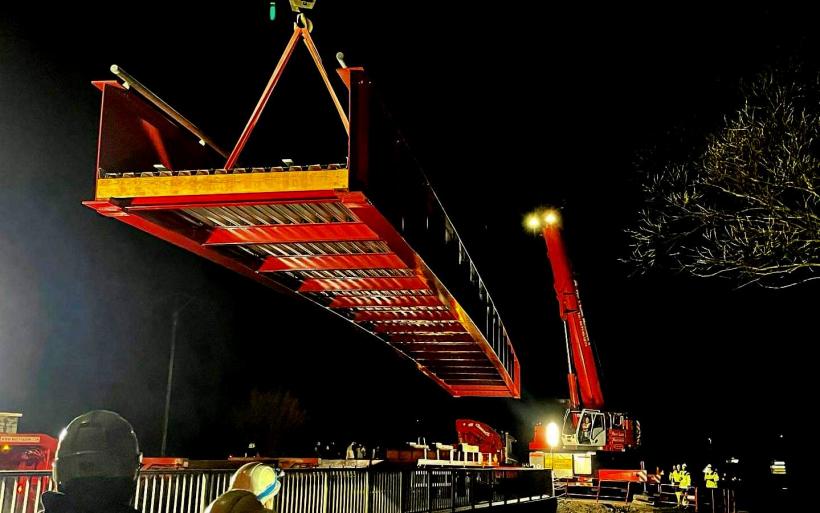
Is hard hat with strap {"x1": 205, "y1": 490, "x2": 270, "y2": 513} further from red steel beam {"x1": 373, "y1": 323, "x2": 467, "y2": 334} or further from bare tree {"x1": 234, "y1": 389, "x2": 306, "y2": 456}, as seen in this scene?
bare tree {"x1": 234, "y1": 389, "x2": 306, "y2": 456}

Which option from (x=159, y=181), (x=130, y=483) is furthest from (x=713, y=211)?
(x=130, y=483)

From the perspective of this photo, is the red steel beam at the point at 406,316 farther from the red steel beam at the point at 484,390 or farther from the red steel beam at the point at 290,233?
the red steel beam at the point at 484,390

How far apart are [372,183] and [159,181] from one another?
289cm

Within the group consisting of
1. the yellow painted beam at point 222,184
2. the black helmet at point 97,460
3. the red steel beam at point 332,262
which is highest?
the yellow painted beam at point 222,184

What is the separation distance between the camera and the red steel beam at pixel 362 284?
15.0 meters

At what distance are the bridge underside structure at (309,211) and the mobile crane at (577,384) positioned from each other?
7.28 m

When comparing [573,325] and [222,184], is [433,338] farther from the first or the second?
[222,184]

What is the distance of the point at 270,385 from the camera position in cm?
5709

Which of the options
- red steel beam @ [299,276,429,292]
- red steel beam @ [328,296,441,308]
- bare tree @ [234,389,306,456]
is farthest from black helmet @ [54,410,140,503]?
bare tree @ [234,389,306,456]

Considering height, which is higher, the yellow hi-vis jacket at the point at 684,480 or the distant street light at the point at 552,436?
the distant street light at the point at 552,436

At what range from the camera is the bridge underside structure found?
9.41 meters

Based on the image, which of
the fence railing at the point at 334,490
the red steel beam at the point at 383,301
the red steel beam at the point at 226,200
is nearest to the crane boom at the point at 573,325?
the red steel beam at the point at 383,301

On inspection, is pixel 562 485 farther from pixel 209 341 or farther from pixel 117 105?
pixel 209 341

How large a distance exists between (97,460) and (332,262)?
455 inches
